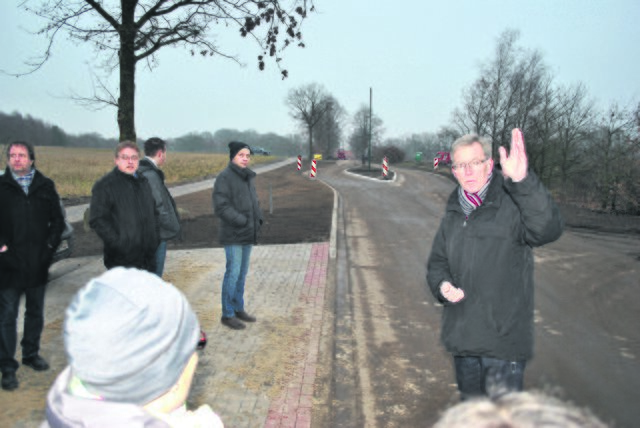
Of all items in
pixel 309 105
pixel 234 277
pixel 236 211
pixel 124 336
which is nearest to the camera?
pixel 124 336

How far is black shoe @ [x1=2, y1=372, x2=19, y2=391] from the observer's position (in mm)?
3930

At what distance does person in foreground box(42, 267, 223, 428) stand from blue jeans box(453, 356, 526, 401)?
6.47 feet

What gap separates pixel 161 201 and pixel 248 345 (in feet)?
5.84

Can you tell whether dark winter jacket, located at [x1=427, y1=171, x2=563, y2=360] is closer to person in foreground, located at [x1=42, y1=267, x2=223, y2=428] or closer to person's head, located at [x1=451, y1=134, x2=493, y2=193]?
person's head, located at [x1=451, y1=134, x2=493, y2=193]

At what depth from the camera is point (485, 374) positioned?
2.72 metres

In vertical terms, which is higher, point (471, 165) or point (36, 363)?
point (471, 165)

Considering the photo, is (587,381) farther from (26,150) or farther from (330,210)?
(330,210)

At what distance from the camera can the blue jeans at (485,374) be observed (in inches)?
105

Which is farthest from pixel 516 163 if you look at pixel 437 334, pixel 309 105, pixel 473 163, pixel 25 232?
pixel 309 105

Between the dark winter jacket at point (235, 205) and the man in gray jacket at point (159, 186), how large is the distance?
19.1 inches

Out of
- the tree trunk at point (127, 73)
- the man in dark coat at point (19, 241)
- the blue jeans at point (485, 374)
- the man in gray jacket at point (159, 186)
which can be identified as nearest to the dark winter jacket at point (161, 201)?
the man in gray jacket at point (159, 186)

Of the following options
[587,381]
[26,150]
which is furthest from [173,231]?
[587,381]

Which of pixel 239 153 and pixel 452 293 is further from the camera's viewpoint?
pixel 239 153

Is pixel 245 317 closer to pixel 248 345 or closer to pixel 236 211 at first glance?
pixel 248 345
